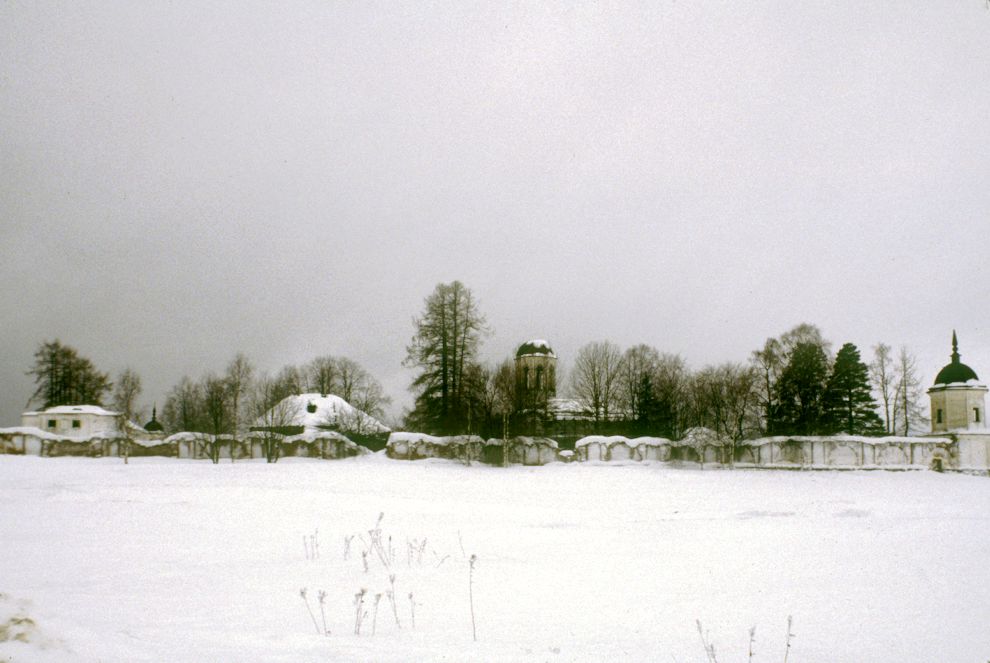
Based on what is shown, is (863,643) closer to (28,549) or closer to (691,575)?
(691,575)

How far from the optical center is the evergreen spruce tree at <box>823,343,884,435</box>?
49.6 metres

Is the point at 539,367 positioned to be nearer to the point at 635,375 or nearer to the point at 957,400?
the point at 635,375

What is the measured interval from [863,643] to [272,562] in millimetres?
7955

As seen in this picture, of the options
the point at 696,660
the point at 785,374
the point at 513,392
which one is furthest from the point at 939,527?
the point at 785,374

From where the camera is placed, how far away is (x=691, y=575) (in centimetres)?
1099

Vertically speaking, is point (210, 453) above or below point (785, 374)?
below

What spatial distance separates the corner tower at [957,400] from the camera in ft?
168

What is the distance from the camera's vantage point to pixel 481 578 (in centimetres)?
1039

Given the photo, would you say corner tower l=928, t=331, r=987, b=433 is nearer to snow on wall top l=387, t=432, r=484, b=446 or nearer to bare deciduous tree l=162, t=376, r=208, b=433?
snow on wall top l=387, t=432, r=484, b=446

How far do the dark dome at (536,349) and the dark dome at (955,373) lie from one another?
33.9 meters

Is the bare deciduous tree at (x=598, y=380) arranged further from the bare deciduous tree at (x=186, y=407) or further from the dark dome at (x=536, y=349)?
the bare deciduous tree at (x=186, y=407)

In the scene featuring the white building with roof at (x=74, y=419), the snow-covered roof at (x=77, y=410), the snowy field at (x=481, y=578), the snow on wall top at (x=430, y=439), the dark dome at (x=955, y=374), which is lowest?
the snowy field at (x=481, y=578)

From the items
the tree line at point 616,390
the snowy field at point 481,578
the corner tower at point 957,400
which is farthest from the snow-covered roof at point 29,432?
the corner tower at point 957,400

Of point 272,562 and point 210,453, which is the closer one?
point 272,562
